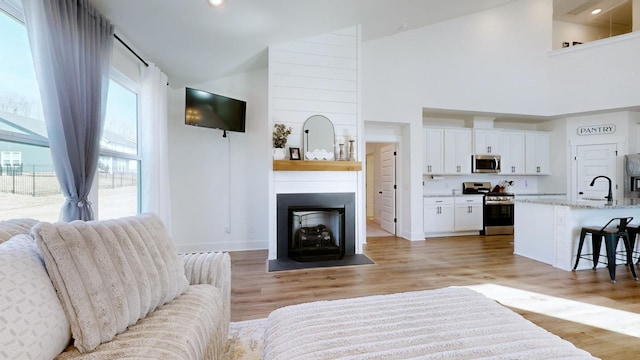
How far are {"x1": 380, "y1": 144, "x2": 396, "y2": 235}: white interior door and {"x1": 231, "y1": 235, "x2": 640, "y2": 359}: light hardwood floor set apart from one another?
1.55 m

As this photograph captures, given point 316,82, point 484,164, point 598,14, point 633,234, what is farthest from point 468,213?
point 598,14

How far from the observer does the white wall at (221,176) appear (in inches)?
166

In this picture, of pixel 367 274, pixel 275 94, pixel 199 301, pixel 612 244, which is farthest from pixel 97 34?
pixel 612 244

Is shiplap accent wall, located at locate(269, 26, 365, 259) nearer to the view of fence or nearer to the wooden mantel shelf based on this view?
the wooden mantel shelf

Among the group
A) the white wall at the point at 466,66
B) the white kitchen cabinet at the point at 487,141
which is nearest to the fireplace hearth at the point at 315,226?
the white wall at the point at 466,66

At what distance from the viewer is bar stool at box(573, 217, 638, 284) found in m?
3.07

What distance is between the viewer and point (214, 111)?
3838 millimetres

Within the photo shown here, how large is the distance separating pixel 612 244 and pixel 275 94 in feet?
15.1

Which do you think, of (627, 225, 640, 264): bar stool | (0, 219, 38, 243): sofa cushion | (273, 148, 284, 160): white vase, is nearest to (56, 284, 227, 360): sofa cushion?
(0, 219, 38, 243): sofa cushion

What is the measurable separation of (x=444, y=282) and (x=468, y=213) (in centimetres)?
311

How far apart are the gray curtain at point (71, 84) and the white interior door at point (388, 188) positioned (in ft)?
16.3

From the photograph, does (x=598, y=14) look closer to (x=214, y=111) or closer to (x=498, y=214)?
(x=498, y=214)

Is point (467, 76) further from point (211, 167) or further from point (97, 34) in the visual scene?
point (97, 34)

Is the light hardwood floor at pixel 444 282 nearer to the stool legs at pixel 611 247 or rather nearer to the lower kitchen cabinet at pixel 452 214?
the stool legs at pixel 611 247
